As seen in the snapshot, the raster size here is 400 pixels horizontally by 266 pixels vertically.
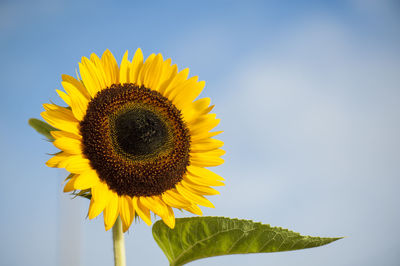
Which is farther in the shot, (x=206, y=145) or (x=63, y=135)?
(x=206, y=145)

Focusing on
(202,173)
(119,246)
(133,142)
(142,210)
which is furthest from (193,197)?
(119,246)

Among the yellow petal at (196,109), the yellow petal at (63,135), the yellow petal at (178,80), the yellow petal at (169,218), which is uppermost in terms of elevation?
the yellow petal at (178,80)

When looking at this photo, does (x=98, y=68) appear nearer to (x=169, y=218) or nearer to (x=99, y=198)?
(x=99, y=198)

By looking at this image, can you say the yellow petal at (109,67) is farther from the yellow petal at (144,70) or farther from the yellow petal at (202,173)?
the yellow petal at (202,173)

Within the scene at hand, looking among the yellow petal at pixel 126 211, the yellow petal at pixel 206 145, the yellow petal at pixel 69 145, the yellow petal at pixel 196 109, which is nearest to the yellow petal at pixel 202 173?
the yellow petal at pixel 206 145

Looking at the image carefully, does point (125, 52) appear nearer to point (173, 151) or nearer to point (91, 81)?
point (91, 81)

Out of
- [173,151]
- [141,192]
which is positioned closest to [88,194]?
[141,192]
